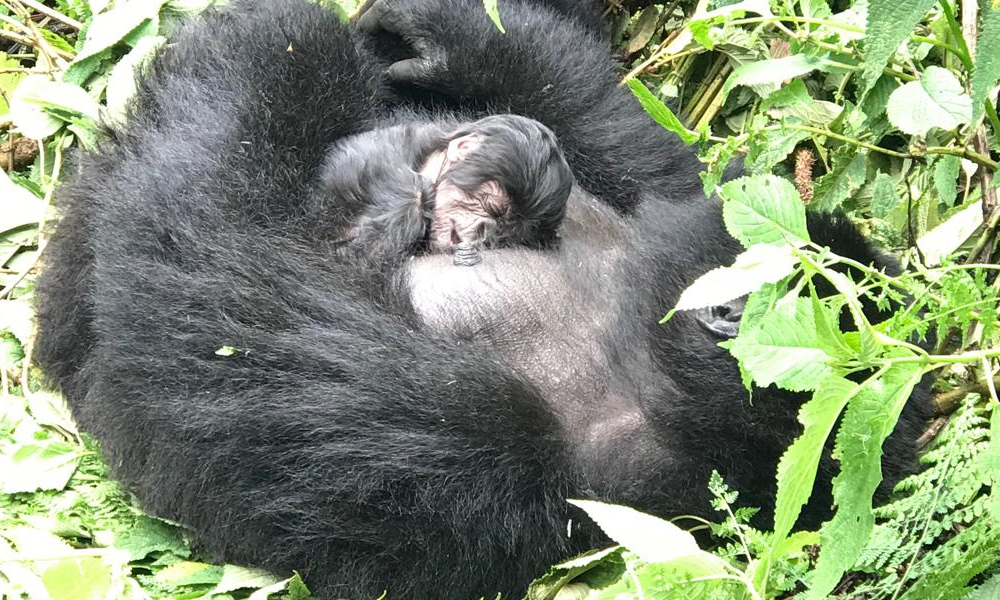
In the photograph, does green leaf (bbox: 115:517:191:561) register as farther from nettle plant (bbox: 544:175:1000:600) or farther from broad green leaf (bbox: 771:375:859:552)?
broad green leaf (bbox: 771:375:859:552)

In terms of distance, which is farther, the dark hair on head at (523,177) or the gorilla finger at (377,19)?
the gorilla finger at (377,19)

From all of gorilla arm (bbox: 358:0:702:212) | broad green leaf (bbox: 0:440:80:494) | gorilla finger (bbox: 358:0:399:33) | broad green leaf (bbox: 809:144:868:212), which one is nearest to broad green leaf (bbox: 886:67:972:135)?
broad green leaf (bbox: 809:144:868:212)

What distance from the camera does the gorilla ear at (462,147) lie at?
2.54 m

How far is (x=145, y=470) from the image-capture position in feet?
7.54

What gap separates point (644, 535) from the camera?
1513mm

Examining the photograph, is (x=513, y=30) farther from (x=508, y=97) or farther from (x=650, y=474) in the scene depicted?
(x=650, y=474)

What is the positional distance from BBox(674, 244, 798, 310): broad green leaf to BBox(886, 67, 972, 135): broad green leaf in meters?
0.63

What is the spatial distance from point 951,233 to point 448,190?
129 centimetres

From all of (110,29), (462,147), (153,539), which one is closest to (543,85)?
(462,147)

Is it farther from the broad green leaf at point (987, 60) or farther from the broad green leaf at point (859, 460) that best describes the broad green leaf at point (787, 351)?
the broad green leaf at point (987, 60)

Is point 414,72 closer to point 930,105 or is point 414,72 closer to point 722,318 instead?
point 722,318

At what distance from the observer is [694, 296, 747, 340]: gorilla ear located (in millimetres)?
2246

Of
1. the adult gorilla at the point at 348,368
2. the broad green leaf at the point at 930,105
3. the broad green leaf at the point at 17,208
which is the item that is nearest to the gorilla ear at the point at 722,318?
the adult gorilla at the point at 348,368

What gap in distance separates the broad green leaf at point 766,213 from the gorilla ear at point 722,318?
80 centimetres
